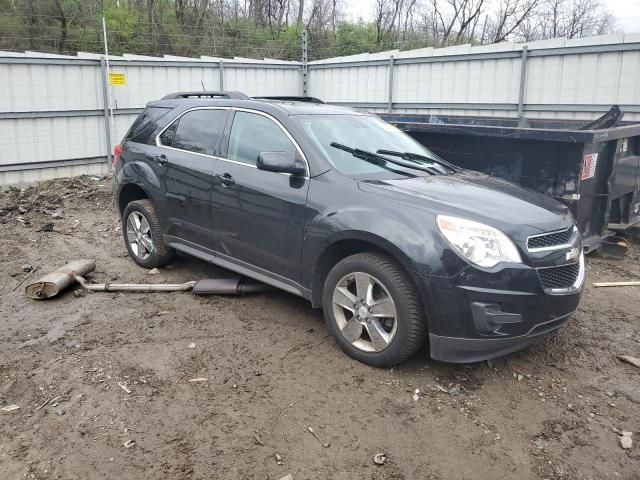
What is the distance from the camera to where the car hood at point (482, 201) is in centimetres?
353

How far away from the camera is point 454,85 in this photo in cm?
1234

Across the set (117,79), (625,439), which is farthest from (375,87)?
(625,439)

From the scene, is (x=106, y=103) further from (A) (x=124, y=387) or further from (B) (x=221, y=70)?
(A) (x=124, y=387)

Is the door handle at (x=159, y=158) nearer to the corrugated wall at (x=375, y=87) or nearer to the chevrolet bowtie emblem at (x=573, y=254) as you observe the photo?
the chevrolet bowtie emblem at (x=573, y=254)

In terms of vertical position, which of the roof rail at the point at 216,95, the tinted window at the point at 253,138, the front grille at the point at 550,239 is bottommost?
the front grille at the point at 550,239

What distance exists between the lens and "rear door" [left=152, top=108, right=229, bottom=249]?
16.1ft

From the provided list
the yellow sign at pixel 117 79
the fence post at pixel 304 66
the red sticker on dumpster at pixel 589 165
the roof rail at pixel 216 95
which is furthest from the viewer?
the fence post at pixel 304 66

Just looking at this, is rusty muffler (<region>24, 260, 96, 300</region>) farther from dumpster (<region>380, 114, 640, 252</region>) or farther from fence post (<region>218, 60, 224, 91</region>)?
fence post (<region>218, 60, 224, 91</region>)

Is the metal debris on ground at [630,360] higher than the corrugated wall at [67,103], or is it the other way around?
the corrugated wall at [67,103]

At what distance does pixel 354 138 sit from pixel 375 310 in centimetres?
157

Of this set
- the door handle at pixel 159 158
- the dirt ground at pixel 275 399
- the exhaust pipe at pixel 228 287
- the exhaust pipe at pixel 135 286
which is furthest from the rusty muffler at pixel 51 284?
the door handle at pixel 159 158

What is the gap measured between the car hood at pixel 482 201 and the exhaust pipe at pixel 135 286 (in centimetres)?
173

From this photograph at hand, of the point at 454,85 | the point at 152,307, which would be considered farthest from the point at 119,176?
the point at 454,85

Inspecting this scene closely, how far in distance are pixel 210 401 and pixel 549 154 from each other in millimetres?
4171
